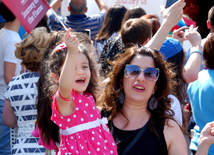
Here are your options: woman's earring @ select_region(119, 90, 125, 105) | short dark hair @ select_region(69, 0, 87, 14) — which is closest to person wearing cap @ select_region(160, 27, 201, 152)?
woman's earring @ select_region(119, 90, 125, 105)

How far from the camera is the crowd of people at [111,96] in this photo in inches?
86.7

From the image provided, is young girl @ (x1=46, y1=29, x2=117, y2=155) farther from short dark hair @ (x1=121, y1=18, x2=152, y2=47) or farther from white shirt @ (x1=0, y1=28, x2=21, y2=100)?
white shirt @ (x1=0, y1=28, x2=21, y2=100)

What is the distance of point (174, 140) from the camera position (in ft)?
7.35

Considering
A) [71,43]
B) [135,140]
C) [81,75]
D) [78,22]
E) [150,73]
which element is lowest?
[78,22]

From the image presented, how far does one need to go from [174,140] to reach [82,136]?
602mm

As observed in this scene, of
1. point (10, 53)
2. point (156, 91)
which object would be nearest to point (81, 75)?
point (156, 91)

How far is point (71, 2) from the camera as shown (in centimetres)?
491

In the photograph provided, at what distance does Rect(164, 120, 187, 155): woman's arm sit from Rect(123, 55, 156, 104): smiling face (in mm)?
266

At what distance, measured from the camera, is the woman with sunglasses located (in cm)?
225

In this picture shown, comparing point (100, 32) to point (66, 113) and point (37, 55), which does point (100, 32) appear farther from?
point (66, 113)

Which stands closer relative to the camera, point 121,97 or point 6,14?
point 121,97

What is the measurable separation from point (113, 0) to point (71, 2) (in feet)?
3.47

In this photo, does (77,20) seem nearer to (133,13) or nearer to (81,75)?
(133,13)

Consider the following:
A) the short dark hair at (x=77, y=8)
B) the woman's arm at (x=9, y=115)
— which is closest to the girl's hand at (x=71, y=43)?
the woman's arm at (x=9, y=115)
